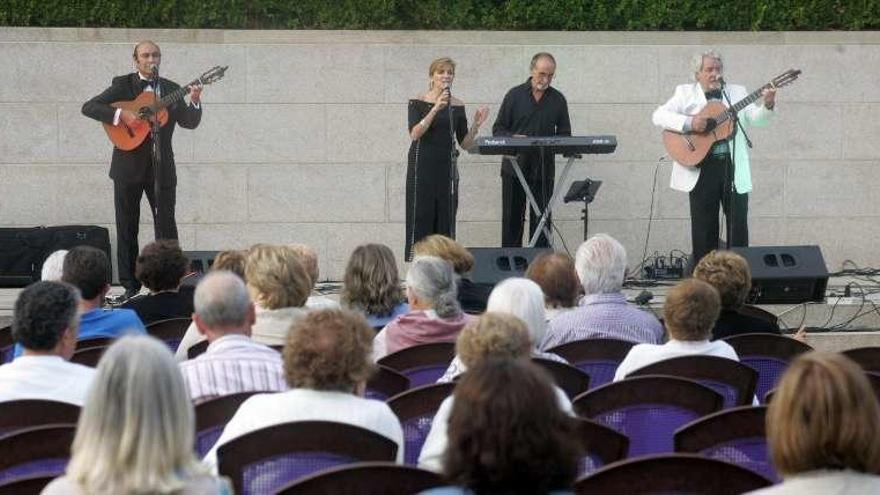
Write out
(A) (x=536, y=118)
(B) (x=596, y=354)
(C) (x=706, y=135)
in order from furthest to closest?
1. (A) (x=536, y=118)
2. (C) (x=706, y=135)
3. (B) (x=596, y=354)

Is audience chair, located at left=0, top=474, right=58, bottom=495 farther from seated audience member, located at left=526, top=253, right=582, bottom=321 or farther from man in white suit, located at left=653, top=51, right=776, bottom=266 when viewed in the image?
man in white suit, located at left=653, top=51, right=776, bottom=266

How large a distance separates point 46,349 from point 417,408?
122cm

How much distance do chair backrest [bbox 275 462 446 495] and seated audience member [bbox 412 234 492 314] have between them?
374cm

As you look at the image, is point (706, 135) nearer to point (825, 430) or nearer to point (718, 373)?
point (718, 373)

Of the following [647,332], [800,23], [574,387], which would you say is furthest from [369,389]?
[800,23]

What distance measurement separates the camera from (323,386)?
164 inches

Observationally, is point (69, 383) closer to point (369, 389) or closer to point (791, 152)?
point (369, 389)


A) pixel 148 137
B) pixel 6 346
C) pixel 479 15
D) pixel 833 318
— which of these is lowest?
pixel 833 318

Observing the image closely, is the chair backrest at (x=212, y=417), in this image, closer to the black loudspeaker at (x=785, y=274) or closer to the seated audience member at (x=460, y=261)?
the seated audience member at (x=460, y=261)

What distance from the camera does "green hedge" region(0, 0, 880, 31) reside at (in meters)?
12.7

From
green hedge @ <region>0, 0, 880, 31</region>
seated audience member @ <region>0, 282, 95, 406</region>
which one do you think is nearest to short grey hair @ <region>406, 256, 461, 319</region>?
seated audience member @ <region>0, 282, 95, 406</region>

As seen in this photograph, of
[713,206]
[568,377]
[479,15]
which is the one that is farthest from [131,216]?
[568,377]

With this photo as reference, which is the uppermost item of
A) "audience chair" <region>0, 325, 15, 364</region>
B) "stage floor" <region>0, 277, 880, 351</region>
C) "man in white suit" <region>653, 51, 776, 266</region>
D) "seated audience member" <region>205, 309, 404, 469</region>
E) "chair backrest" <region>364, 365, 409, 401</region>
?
"man in white suit" <region>653, 51, 776, 266</region>

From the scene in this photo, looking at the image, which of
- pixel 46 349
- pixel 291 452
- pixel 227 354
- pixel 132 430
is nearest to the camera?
pixel 132 430
